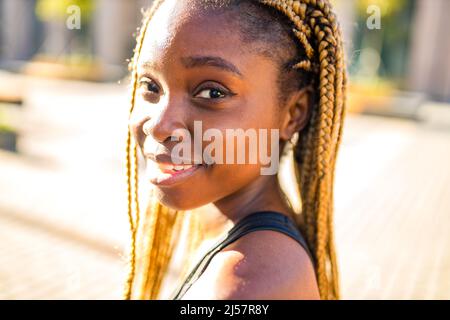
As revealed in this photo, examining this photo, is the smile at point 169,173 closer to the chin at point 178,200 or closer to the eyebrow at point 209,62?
the chin at point 178,200

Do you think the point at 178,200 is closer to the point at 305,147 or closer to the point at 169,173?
the point at 169,173

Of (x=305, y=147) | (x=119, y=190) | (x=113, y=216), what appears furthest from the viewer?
(x=119, y=190)

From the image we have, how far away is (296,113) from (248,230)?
0.41 meters

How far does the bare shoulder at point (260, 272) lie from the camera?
114cm

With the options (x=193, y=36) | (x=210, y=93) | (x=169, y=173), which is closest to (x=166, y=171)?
(x=169, y=173)

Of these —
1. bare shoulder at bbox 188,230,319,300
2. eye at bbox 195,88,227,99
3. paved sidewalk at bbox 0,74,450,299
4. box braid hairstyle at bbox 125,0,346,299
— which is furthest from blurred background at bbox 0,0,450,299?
bare shoulder at bbox 188,230,319,300

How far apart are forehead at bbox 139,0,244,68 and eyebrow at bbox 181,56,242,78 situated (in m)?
0.01

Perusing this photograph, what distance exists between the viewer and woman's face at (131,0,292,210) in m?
1.24

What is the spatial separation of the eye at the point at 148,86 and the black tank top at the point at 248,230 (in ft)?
1.51

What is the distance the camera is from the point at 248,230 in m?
1.36
